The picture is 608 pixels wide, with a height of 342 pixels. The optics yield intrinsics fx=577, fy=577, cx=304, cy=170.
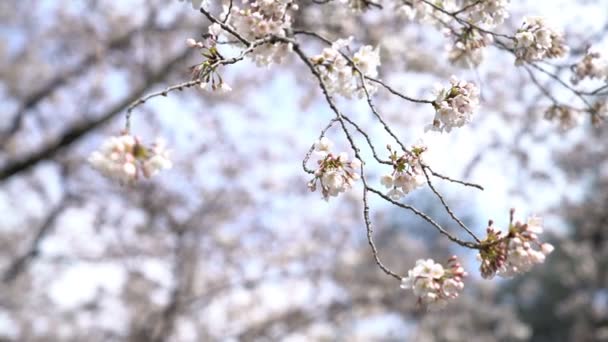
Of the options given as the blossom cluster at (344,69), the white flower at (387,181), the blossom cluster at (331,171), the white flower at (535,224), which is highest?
the blossom cluster at (344,69)

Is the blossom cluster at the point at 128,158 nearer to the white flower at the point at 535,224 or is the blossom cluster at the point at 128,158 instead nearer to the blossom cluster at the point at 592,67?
the white flower at the point at 535,224

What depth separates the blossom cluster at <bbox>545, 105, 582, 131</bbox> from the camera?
8.96ft

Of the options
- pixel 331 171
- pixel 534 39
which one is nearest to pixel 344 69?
pixel 331 171

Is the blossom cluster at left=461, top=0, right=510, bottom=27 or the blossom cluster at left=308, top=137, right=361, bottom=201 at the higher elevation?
the blossom cluster at left=461, top=0, right=510, bottom=27

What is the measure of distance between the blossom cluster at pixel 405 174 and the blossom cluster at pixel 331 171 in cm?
13

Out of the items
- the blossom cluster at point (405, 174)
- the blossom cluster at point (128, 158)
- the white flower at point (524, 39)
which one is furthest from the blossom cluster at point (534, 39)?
Answer: the blossom cluster at point (128, 158)

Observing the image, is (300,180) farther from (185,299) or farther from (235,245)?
(185,299)

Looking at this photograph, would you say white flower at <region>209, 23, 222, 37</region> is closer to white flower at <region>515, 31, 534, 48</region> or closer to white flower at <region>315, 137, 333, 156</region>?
white flower at <region>315, 137, 333, 156</region>

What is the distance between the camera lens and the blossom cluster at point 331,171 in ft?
6.08

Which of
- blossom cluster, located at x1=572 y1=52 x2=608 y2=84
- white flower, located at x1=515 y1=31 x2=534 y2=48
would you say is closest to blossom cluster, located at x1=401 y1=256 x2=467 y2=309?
white flower, located at x1=515 y1=31 x2=534 y2=48

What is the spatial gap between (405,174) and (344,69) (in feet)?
1.46

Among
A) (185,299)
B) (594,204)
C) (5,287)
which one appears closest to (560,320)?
(594,204)

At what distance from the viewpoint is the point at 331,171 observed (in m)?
1.85

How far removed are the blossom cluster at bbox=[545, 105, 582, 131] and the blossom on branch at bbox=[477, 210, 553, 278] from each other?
1.21 m
